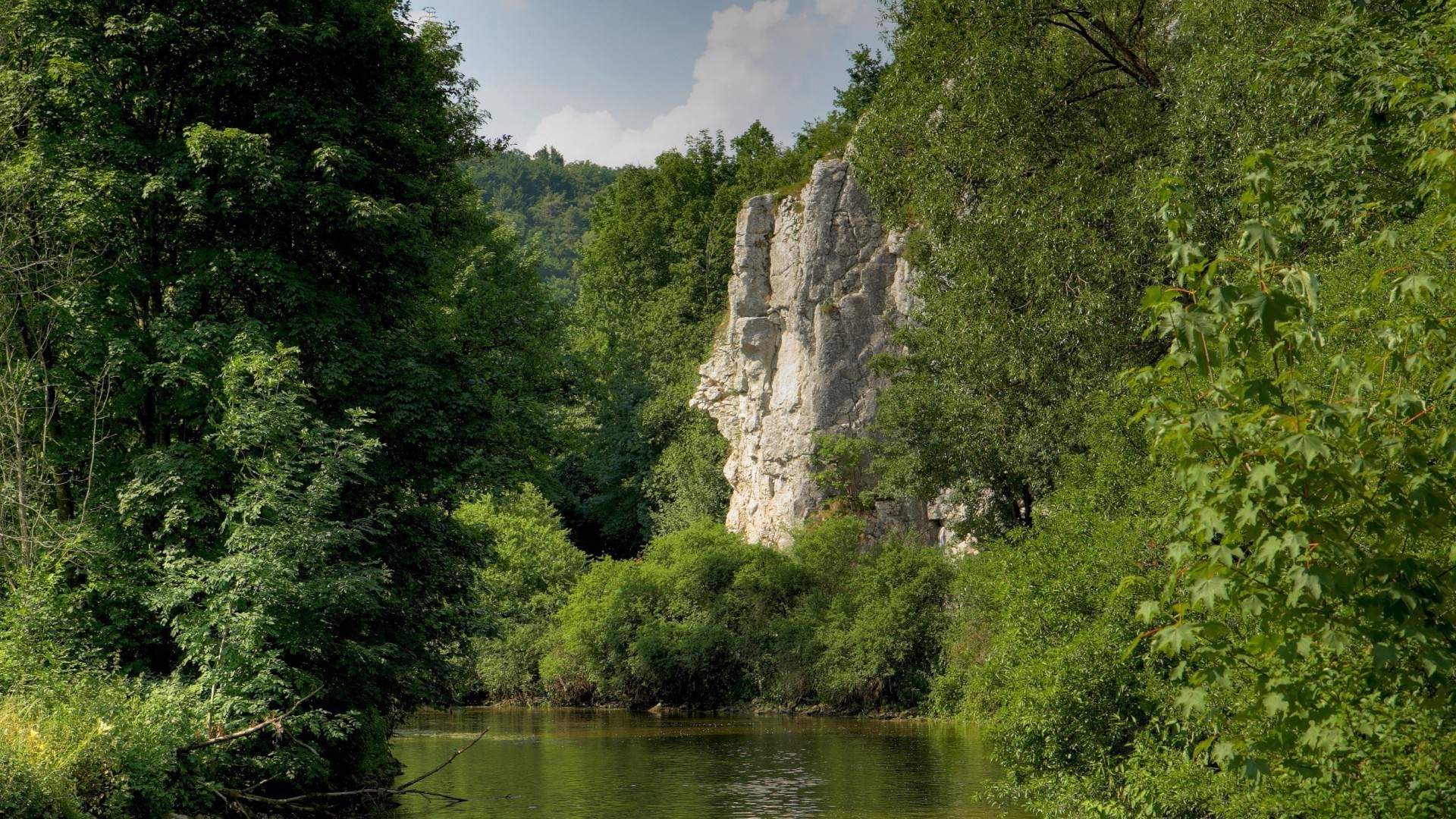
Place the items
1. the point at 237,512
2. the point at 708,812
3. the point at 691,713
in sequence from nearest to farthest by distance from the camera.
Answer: the point at 237,512
the point at 708,812
the point at 691,713

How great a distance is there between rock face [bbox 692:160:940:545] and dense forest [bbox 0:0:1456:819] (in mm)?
18023

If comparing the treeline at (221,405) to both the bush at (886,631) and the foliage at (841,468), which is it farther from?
the foliage at (841,468)

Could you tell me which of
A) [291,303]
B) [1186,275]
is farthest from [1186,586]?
[291,303]

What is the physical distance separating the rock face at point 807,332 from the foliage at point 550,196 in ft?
150

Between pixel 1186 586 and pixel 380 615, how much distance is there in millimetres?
13864

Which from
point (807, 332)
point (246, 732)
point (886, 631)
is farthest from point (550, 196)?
point (246, 732)

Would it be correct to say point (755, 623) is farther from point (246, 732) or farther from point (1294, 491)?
point (1294, 491)

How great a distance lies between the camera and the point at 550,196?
11162cm

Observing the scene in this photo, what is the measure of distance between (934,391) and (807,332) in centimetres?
1931

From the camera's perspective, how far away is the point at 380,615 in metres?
17.1

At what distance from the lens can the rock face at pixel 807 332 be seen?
145 feet

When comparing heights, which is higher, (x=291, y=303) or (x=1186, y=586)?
(x=291, y=303)

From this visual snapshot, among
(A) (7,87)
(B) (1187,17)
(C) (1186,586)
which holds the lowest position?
(C) (1186,586)

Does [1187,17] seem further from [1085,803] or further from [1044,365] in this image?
[1085,803]
